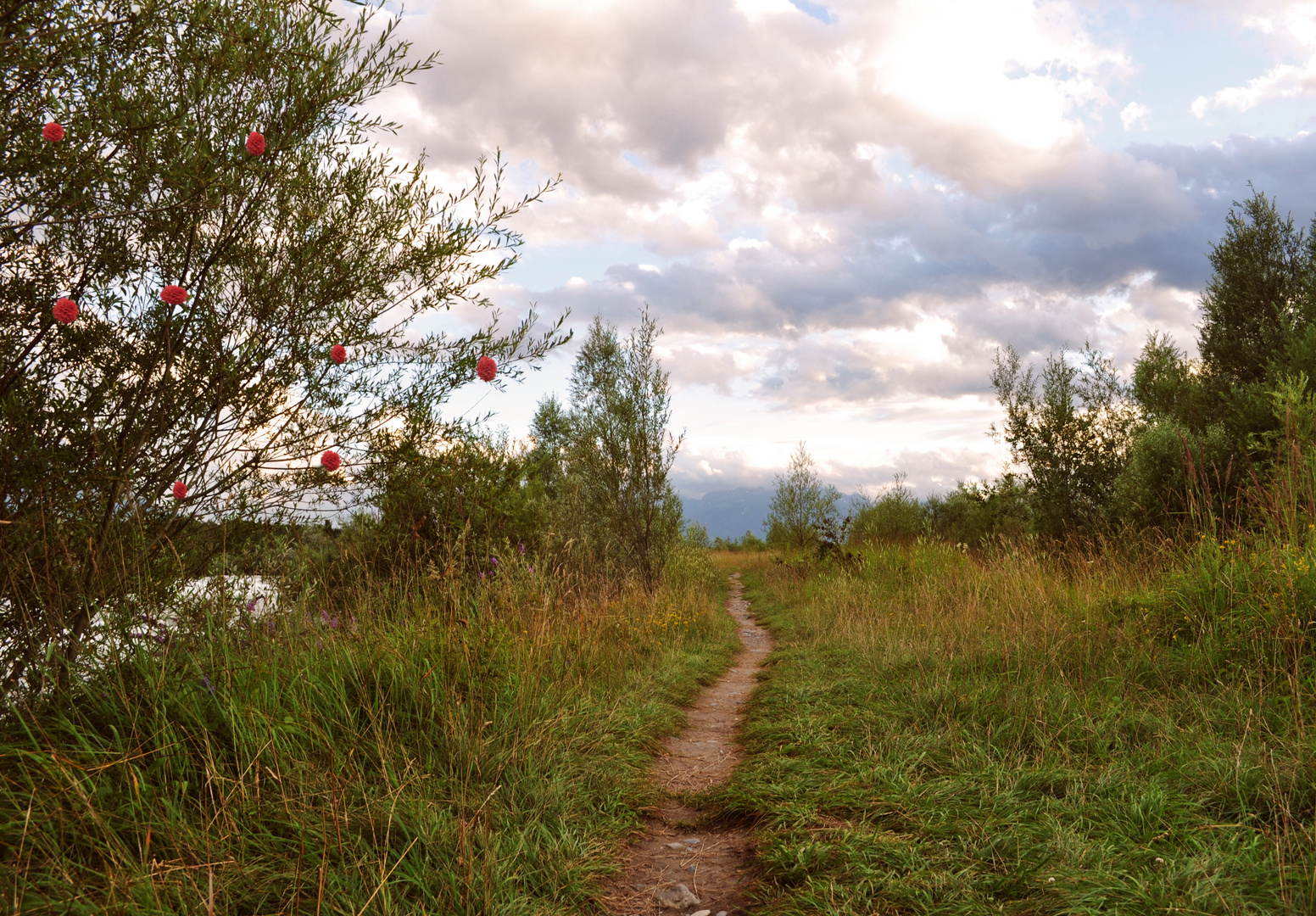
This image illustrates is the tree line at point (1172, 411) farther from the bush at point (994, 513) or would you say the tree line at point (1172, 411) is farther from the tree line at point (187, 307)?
the tree line at point (187, 307)

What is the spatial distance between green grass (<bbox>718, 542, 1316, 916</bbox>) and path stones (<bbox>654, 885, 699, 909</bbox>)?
35 centimetres

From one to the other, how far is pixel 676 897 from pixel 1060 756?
98.8 inches

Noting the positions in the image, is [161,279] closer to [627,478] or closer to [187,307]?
[187,307]

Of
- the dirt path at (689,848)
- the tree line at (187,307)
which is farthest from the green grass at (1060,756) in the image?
the tree line at (187,307)

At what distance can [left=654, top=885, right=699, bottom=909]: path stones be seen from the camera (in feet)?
10.0

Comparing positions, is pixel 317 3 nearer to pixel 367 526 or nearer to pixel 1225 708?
pixel 367 526

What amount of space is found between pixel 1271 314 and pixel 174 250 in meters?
21.9

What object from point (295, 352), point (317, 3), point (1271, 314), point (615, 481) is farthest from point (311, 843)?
point (1271, 314)

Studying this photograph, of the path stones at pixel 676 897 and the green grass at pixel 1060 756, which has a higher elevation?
the green grass at pixel 1060 756

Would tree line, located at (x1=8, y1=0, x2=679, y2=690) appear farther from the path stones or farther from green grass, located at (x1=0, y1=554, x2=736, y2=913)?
the path stones

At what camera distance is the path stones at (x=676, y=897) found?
3.05 meters

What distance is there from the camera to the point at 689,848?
363 centimetres

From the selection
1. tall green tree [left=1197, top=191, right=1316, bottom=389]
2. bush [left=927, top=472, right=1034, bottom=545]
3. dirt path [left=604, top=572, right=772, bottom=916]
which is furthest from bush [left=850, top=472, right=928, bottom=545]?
dirt path [left=604, top=572, right=772, bottom=916]

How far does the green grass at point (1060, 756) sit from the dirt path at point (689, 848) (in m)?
0.19
